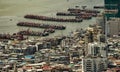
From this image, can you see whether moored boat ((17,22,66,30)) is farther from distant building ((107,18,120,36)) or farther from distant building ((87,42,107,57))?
distant building ((87,42,107,57))

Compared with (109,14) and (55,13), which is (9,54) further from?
(55,13)

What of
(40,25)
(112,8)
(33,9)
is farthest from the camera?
(33,9)

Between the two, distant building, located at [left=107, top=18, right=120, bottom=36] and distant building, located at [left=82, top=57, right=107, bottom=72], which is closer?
distant building, located at [left=82, top=57, right=107, bottom=72]

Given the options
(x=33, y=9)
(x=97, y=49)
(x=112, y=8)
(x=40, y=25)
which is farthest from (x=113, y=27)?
(x=33, y=9)

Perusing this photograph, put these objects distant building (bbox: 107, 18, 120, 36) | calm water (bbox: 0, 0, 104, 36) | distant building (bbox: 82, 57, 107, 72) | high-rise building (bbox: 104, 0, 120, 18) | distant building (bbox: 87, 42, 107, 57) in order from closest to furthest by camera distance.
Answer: distant building (bbox: 82, 57, 107, 72) → distant building (bbox: 87, 42, 107, 57) → distant building (bbox: 107, 18, 120, 36) → high-rise building (bbox: 104, 0, 120, 18) → calm water (bbox: 0, 0, 104, 36)

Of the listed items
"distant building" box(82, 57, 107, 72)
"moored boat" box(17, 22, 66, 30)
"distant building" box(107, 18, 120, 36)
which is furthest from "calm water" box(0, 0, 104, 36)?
"distant building" box(82, 57, 107, 72)

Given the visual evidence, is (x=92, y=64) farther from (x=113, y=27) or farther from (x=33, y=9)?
(x=33, y=9)
